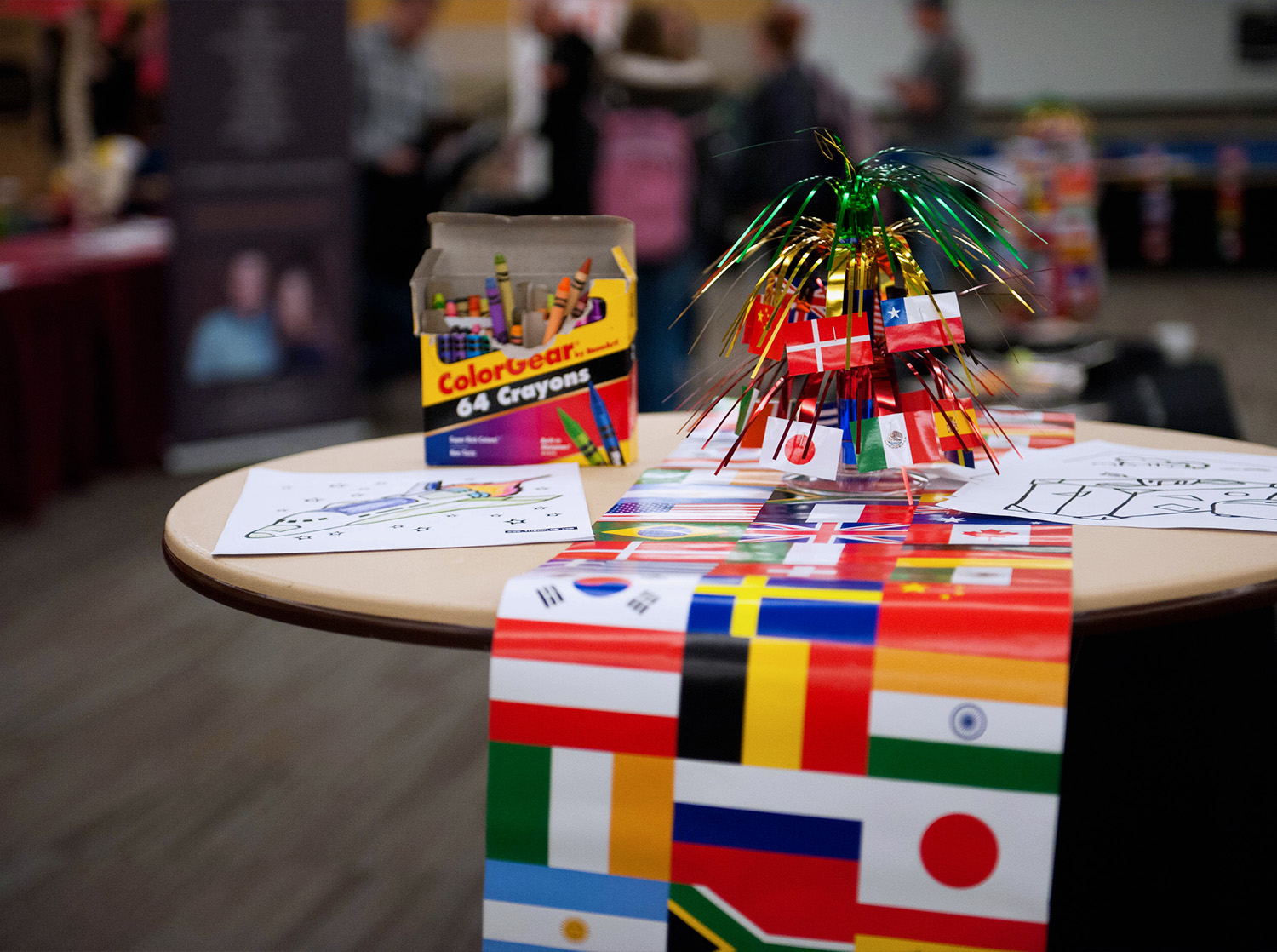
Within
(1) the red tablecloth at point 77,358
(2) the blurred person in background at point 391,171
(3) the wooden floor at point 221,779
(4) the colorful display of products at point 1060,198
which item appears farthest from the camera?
(2) the blurred person in background at point 391,171

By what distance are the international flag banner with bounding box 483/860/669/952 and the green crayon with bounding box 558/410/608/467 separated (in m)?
0.45

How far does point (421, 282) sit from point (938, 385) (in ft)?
1.50

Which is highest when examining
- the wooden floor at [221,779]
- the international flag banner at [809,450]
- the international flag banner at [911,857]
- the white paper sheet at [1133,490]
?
the international flag banner at [809,450]

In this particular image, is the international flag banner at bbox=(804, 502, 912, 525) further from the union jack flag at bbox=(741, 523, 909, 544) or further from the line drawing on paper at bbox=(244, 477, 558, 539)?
the line drawing on paper at bbox=(244, 477, 558, 539)

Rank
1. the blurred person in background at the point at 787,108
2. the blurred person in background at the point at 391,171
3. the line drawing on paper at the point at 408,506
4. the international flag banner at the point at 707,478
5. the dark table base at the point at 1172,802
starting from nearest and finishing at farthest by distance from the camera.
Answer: the line drawing on paper at the point at 408,506 < the international flag banner at the point at 707,478 < the dark table base at the point at 1172,802 < the blurred person in background at the point at 787,108 < the blurred person in background at the point at 391,171

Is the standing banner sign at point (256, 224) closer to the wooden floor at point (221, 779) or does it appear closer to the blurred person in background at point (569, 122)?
the blurred person in background at point (569, 122)

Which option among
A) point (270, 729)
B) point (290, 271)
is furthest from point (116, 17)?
point (270, 729)

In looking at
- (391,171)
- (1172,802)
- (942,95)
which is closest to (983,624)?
(1172,802)

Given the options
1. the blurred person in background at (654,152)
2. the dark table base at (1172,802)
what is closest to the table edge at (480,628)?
the dark table base at (1172,802)

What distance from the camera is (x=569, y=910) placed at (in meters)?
0.71

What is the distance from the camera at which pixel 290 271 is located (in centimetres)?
373

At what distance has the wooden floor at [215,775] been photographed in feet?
5.08

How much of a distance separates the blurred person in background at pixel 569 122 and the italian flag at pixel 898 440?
2.63 metres

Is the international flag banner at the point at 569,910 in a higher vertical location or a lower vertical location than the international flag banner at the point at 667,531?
lower
